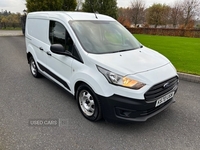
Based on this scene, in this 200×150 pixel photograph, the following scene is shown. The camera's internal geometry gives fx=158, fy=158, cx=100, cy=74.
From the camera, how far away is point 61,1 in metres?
16.0

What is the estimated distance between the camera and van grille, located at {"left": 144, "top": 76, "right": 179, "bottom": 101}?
231cm

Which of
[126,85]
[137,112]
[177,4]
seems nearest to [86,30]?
[126,85]

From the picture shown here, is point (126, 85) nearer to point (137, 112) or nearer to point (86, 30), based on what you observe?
point (137, 112)

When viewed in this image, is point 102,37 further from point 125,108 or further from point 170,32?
point 170,32

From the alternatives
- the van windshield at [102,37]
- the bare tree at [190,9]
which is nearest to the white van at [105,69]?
the van windshield at [102,37]

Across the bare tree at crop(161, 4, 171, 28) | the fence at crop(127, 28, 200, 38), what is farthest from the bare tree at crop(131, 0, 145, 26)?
the fence at crop(127, 28, 200, 38)

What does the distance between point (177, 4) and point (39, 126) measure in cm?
4407

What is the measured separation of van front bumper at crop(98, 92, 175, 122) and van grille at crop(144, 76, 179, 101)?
9 cm

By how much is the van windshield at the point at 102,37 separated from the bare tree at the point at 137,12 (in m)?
40.6

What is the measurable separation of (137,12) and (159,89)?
4337cm

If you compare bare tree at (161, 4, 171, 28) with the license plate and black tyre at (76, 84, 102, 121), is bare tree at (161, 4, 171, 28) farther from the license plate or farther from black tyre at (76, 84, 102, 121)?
black tyre at (76, 84, 102, 121)

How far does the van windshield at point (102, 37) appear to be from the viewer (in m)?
2.89

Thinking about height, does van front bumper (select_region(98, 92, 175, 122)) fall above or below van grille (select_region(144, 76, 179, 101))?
below

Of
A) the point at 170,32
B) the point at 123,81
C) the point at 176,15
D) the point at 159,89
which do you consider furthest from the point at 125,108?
the point at 176,15
